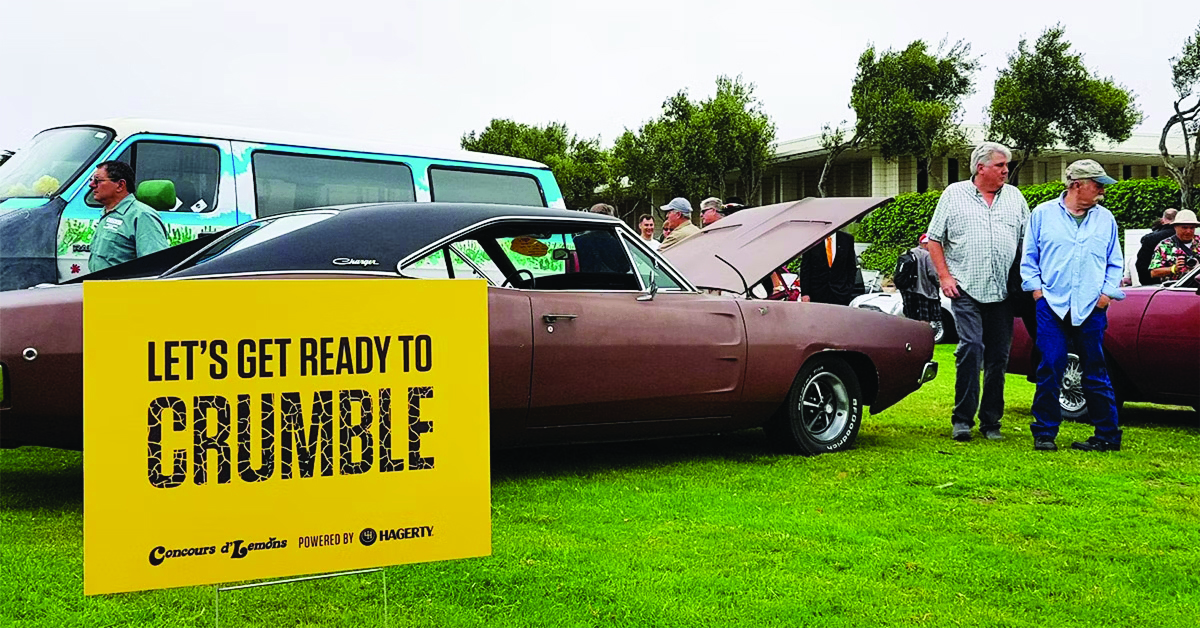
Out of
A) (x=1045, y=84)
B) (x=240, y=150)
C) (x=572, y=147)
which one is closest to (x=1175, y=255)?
(x=240, y=150)

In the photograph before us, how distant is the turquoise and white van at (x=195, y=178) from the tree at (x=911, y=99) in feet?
91.9

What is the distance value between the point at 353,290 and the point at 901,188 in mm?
40886

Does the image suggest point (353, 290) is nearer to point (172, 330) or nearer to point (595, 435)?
point (172, 330)

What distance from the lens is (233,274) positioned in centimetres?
448

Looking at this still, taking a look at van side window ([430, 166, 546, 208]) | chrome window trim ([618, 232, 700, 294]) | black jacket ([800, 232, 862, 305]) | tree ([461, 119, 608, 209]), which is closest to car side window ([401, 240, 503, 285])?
chrome window trim ([618, 232, 700, 294])

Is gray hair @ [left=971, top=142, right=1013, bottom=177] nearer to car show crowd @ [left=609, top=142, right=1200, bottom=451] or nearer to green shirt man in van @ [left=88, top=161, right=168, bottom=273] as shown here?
car show crowd @ [left=609, top=142, right=1200, bottom=451]

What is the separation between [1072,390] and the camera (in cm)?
779

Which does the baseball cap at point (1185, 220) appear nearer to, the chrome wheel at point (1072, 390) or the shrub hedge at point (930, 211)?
the chrome wheel at point (1072, 390)

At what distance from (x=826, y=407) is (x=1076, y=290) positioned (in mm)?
1608

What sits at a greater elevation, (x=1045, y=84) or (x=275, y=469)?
(x=1045, y=84)

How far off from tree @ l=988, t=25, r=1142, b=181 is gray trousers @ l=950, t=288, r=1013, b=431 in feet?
92.6

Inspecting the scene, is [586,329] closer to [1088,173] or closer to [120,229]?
[120,229]

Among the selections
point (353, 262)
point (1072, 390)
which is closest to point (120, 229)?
point (353, 262)

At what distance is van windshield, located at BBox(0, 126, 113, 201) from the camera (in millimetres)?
7504
